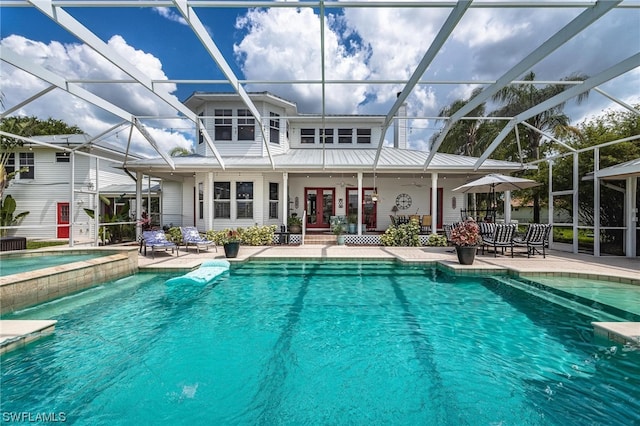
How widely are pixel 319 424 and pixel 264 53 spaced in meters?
8.22

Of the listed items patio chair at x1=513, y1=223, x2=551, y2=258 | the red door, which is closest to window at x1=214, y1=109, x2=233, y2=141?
the red door

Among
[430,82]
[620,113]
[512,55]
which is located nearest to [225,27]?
[430,82]

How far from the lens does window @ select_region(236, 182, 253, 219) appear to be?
13977 mm

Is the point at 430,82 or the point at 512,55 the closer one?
the point at 430,82

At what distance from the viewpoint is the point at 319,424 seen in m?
2.81

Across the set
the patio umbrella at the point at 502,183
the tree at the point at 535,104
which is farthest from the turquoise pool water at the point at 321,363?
the tree at the point at 535,104

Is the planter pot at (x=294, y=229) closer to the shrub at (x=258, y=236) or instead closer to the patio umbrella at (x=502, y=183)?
the shrub at (x=258, y=236)

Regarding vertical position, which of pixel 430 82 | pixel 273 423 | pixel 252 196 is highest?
pixel 430 82

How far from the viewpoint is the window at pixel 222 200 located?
45.8 feet

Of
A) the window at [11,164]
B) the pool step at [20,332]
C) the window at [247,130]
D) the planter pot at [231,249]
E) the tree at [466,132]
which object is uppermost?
the tree at [466,132]

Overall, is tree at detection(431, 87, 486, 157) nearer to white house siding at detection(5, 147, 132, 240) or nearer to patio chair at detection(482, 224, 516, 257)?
patio chair at detection(482, 224, 516, 257)

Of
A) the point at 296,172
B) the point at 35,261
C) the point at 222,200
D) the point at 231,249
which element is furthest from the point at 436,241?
the point at 35,261

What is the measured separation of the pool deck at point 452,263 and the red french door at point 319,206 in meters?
3.72

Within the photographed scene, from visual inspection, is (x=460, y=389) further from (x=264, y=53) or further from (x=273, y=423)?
(x=264, y=53)
